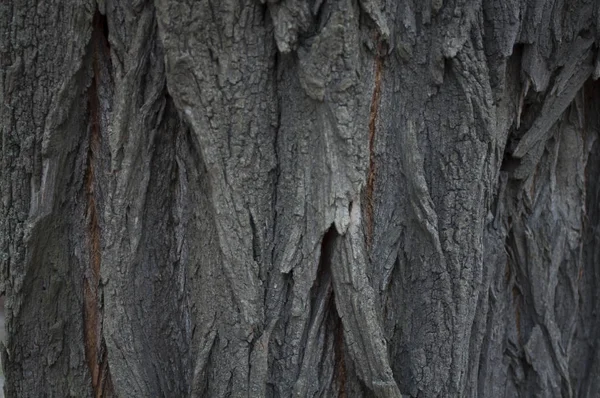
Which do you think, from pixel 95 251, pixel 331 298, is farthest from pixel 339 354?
pixel 95 251

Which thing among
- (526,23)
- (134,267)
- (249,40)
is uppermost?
(526,23)

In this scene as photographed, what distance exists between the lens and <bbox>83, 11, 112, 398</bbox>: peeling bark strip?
5.81 feet

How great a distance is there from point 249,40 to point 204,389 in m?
1.02

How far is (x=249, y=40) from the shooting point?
1643 millimetres

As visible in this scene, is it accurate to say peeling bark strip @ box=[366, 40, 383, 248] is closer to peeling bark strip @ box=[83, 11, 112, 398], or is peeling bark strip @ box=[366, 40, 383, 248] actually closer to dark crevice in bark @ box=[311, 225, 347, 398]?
dark crevice in bark @ box=[311, 225, 347, 398]

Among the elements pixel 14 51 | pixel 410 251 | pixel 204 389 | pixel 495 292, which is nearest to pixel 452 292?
pixel 410 251

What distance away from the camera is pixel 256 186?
172 cm

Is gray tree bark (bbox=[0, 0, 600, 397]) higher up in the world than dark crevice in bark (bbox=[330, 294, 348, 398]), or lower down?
higher up

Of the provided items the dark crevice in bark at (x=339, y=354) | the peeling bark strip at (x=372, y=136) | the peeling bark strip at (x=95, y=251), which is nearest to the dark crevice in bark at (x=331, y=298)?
the dark crevice in bark at (x=339, y=354)

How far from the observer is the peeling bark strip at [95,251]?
177 centimetres

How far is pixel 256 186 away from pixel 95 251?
1.89 feet

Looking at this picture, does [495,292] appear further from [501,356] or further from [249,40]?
[249,40]

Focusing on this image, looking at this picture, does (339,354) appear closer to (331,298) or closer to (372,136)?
(331,298)

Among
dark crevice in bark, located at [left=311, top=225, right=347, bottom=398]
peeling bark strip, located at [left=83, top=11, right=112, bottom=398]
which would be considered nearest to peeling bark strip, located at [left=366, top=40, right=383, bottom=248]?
dark crevice in bark, located at [left=311, top=225, right=347, bottom=398]
